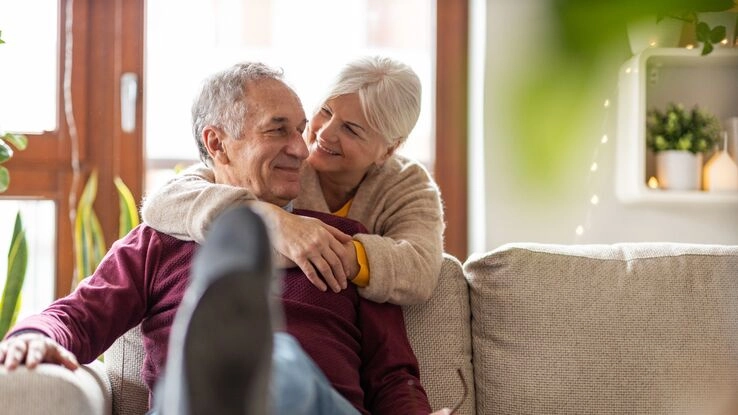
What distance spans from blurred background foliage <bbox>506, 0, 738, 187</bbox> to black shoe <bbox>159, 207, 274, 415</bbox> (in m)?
0.53

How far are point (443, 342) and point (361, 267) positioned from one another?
0.29 m

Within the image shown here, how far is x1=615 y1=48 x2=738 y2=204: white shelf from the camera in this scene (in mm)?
2621

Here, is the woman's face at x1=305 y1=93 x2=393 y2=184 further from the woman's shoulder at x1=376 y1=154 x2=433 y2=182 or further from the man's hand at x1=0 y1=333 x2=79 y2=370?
the man's hand at x1=0 y1=333 x2=79 y2=370

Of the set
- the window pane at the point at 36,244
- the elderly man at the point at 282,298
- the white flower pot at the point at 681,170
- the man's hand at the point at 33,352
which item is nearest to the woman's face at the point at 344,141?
the elderly man at the point at 282,298

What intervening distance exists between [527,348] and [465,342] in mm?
132

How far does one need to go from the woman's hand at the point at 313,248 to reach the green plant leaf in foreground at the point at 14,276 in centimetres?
97

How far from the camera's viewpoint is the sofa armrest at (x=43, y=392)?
1.29 metres

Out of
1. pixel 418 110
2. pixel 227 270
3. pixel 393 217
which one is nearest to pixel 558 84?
pixel 227 270

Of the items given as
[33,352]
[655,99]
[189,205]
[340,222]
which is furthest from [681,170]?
[33,352]

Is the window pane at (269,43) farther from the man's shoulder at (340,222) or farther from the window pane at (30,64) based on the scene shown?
the man's shoulder at (340,222)

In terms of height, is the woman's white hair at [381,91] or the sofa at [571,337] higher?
the woman's white hair at [381,91]

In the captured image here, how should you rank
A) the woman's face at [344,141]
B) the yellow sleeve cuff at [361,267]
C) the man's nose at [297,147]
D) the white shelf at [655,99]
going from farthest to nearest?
the white shelf at [655,99] < the woman's face at [344,141] < the man's nose at [297,147] < the yellow sleeve cuff at [361,267]

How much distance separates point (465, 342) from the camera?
1857 mm

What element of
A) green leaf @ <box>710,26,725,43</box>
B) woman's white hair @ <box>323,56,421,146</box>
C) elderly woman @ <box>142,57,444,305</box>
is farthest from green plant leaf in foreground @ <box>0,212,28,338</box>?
green leaf @ <box>710,26,725,43</box>
